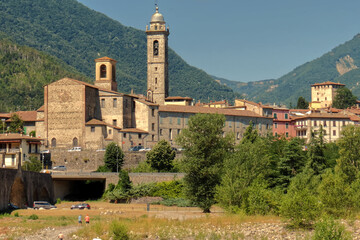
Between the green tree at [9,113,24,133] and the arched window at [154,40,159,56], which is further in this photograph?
the arched window at [154,40,159,56]

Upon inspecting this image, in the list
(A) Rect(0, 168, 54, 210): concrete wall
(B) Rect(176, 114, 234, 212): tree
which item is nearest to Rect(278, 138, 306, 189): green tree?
(B) Rect(176, 114, 234, 212): tree

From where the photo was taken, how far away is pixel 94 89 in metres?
90.2

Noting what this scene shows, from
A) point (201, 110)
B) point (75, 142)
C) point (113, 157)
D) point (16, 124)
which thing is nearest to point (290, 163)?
point (113, 157)

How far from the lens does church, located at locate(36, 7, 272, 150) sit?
8656cm

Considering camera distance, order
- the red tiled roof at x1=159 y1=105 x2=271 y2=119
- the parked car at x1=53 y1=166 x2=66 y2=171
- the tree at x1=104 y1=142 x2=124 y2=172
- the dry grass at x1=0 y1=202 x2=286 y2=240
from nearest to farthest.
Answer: the dry grass at x1=0 y1=202 x2=286 y2=240, the parked car at x1=53 y1=166 x2=66 y2=171, the tree at x1=104 y1=142 x2=124 y2=172, the red tiled roof at x1=159 y1=105 x2=271 y2=119

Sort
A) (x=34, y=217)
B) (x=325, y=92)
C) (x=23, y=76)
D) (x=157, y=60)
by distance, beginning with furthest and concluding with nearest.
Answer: (x=325, y=92) → (x=23, y=76) → (x=157, y=60) → (x=34, y=217)

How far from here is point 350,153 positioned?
71125 millimetres

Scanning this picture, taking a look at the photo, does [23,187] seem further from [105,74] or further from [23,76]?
[23,76]

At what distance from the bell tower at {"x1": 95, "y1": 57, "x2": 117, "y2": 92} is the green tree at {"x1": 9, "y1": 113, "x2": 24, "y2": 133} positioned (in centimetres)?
1305

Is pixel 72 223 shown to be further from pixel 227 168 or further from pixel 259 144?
pixel 259 144

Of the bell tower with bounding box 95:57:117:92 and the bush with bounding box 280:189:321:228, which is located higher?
the bell tower with bounding box 95:57:117:92

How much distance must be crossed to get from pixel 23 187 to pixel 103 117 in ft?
91.4

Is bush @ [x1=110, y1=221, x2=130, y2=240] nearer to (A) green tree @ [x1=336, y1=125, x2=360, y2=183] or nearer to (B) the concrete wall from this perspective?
(B) the concrete wall

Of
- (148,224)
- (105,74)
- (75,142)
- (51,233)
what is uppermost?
(105,74)
